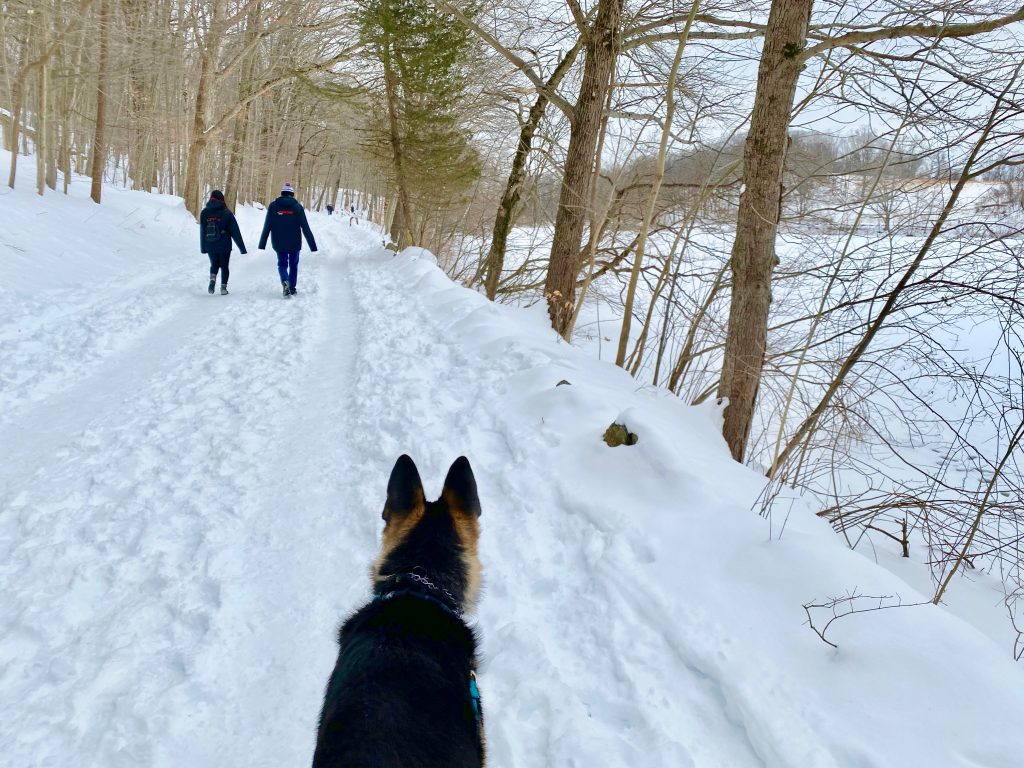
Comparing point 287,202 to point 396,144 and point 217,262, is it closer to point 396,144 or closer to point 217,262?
point 217,262

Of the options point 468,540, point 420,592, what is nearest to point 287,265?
point 468,540

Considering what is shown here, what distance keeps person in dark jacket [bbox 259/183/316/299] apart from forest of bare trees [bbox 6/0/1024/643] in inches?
183

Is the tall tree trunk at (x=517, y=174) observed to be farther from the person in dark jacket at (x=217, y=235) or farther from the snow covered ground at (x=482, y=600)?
the snow covered ground at (x=482, y=600)

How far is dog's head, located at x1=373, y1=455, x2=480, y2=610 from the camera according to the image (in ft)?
7.13

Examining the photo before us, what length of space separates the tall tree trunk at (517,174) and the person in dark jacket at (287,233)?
4449mm

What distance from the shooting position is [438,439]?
191 inches

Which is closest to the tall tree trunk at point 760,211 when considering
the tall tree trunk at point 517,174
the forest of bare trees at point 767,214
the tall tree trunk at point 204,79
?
the forest of bare trees at point 767,214

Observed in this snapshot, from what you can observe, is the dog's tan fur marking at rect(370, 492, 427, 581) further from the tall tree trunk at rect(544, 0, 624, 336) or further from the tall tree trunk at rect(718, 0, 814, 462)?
the tall tree trunk at rect(544, 0, 624, 336)

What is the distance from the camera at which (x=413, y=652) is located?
1751 mm

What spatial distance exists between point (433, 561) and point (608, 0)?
926cm

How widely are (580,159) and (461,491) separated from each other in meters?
7.91

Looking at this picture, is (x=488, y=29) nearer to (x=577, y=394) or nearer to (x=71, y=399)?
(x=577, y=394)

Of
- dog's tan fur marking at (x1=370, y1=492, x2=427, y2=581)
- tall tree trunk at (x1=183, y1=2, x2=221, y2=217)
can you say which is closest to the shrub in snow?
dog's tan fur marking at (x1=370, y1=492, x2=427, y2=581)

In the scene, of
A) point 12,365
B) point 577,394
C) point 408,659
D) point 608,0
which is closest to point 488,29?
point 608,0
